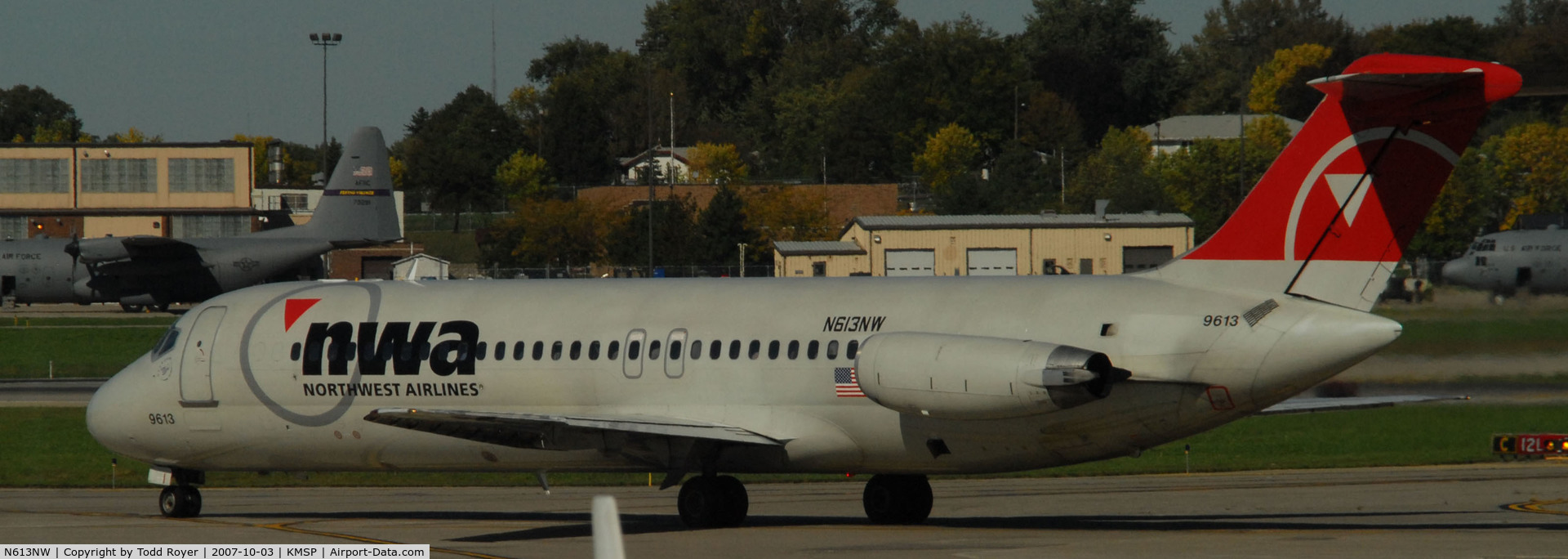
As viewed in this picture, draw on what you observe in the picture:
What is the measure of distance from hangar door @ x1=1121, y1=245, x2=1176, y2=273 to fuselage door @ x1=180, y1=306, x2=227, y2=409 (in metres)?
39.0

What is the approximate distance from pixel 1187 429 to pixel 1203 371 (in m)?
0.78

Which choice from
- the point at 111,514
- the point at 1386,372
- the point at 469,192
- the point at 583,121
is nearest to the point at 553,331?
the point at 111,514

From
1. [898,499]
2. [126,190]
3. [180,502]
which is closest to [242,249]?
[126,190]

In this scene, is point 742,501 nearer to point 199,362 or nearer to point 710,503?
point 710,503

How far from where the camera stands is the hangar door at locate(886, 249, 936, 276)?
2298 inches

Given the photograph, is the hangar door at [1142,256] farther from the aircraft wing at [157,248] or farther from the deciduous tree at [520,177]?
the deciduous tree at [520,177]

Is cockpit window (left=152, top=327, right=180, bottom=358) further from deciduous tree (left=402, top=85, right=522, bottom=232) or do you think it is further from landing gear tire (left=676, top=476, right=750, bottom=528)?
deciduous tree (left=402, top=85, right=522, bottom=232)

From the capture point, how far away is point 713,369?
20469mm

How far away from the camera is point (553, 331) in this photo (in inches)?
845

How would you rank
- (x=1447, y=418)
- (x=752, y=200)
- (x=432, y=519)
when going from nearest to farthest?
1. (x=432, y=519)
2. (x=1447, y=418)
3. (x=752, y=200)

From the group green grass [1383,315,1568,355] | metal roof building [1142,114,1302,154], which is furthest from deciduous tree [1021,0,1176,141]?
green grass [1383,315,1568,355]

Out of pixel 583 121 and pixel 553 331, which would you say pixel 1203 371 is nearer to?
pixel 553 331

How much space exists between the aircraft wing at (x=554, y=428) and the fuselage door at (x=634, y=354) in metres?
0.56

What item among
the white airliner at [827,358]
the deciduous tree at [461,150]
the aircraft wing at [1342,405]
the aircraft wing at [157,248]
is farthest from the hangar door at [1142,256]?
the deciduous tree at [461,150]
